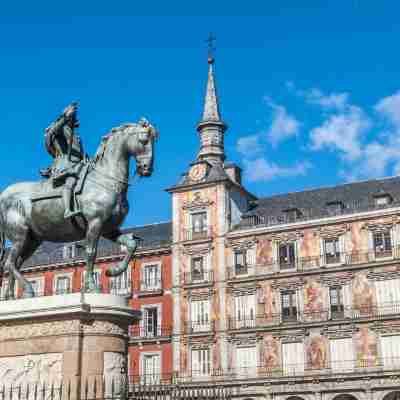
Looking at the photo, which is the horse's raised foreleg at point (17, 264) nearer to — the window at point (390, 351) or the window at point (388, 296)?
the window at point (390, 351)

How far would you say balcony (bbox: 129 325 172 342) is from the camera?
46.7m

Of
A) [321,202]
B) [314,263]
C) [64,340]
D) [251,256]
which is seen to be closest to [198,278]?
[251,256]

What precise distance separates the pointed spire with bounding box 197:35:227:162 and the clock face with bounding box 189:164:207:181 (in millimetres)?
2235

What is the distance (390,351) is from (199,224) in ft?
47.0

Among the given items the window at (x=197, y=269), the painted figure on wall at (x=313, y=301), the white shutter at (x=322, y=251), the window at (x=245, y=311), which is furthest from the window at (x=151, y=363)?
the white shutter at (x=322, y=251)

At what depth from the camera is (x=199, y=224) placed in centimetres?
4775

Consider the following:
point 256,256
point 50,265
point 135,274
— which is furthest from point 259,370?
point 50,265

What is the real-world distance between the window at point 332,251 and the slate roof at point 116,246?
1072 centimetres

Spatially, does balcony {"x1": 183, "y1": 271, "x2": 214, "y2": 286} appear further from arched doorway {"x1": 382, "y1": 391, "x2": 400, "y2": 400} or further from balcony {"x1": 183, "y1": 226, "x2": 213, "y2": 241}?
arched doorway {"x1": 382, "y1": 391, "x2": 400, "y2": 400}

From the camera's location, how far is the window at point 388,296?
41725 millimetres

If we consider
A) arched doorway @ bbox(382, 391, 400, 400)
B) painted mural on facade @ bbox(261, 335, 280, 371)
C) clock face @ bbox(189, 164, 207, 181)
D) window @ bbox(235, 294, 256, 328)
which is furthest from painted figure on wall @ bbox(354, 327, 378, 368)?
clock face @ bbox(189, 164, 207, 181)

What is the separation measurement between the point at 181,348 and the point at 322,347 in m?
8.85

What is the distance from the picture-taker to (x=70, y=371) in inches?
401

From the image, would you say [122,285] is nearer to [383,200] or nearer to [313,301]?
[313,301]
